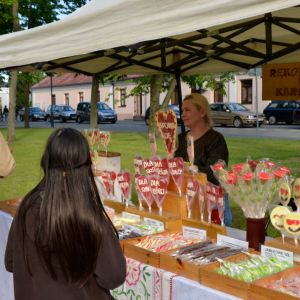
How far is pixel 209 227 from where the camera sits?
220 centimetres

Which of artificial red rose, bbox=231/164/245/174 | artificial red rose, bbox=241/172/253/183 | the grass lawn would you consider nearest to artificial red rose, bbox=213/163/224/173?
artificial red rose, bbox=231/164/245/174

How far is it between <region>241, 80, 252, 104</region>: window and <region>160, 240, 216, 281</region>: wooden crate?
26838 millimetres

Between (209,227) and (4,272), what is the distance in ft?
4.87

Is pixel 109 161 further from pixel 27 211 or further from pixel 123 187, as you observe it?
pixel 27 211

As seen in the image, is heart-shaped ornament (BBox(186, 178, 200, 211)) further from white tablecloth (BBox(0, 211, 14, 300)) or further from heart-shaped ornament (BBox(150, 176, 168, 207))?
white tablecloth (BBox(0, 211, 14, 300))

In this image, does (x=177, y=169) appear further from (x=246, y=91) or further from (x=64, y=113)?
(x=64, y=113)

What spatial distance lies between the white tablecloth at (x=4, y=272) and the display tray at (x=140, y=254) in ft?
3.36

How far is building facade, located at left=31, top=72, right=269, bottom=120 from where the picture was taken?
1088 inches

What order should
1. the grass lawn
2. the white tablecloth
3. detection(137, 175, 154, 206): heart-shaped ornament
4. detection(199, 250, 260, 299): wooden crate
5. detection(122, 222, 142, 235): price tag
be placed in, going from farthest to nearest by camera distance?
the grass lawn → the white tablecloth → detection(137, 175, 154, 206): heart-shaped ornament → detection(122, 222, 142, 235): price tag → detection(199, 250, 260, 299): wooden crate

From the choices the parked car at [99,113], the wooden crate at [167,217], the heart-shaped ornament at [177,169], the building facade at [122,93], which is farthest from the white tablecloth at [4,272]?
the parked car at [99,113]

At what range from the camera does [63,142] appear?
4.62ft

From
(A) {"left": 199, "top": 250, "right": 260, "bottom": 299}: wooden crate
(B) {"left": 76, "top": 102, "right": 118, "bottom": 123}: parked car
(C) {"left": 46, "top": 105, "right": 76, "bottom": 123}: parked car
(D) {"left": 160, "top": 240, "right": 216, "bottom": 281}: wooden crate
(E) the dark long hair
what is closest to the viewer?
(E) the dark long hair

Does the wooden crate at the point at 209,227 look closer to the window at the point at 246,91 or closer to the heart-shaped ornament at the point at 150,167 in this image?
the heart-shaped ornament at the point at 150,167

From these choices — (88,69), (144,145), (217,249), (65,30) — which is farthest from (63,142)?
(144,145)
